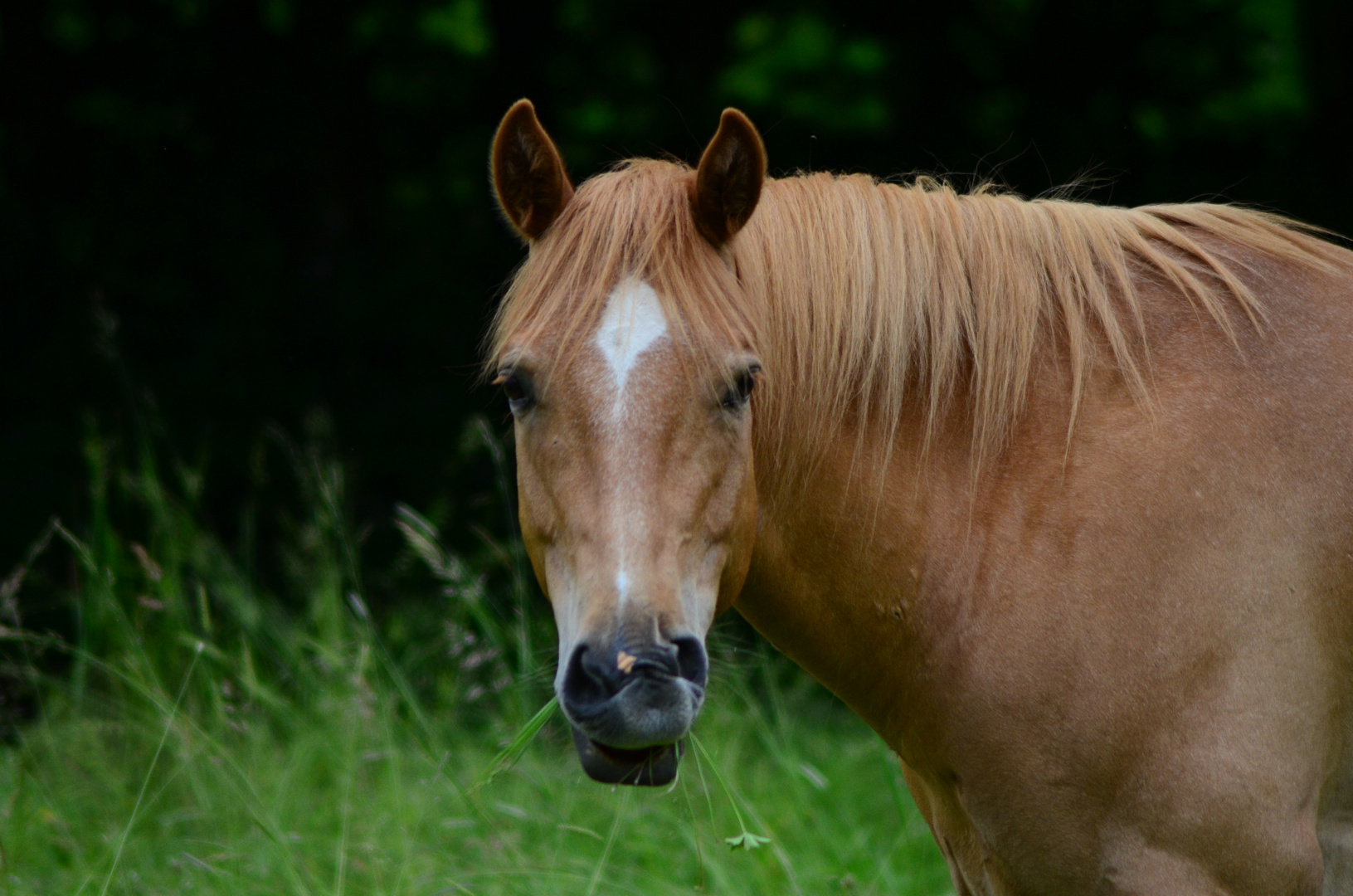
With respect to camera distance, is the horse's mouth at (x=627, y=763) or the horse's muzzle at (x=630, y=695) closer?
the horse's muzzle at (x=630, y=695)

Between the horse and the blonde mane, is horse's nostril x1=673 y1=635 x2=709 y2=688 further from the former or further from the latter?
the blonde mane

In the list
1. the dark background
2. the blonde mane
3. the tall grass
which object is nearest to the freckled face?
the blonde mane

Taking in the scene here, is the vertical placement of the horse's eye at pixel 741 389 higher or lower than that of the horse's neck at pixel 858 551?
higher

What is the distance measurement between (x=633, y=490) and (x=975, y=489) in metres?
0.66

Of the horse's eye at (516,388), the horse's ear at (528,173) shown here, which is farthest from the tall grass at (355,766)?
the horse's ear at (528,173)

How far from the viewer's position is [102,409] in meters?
5.43

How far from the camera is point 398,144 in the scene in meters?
5.78

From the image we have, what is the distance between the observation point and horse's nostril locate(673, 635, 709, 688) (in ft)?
4.94

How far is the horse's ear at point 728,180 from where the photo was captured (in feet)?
5.85

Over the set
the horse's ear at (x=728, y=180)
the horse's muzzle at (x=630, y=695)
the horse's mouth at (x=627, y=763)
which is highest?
the horse's ear at (x=728, y=180)

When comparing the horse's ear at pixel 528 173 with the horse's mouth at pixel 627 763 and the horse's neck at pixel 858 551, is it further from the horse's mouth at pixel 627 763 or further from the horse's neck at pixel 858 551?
the horse's mouth at pixel 627 763

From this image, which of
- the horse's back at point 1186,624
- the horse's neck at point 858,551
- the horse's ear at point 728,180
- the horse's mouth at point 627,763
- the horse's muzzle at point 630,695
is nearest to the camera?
the horse's muzzle at point 630,695

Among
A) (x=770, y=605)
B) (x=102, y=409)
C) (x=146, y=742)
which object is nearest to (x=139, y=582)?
(x=146, y=742)

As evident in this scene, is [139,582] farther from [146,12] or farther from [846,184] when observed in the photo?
[846,184]
